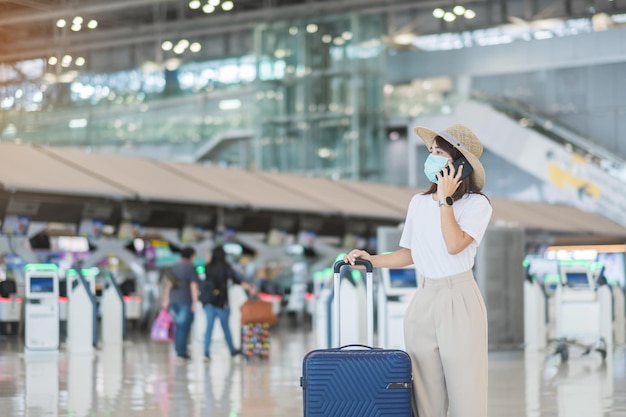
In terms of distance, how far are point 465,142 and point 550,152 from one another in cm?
2981

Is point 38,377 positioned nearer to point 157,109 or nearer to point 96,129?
point 96,129

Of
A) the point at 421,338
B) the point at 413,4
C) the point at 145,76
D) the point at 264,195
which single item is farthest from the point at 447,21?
the point at 421,338

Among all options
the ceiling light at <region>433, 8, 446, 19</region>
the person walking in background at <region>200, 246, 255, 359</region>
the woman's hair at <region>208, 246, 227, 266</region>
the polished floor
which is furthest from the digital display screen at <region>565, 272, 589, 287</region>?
the ceiling light at <region>433, 8, 446, 19</region>

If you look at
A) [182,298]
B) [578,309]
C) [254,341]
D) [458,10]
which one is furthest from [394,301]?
[458,10]

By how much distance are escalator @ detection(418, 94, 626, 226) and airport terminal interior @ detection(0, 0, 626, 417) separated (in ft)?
0.21

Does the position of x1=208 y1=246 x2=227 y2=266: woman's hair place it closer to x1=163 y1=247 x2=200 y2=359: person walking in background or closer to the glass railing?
x1=163 y1=247 x2=200 y2=359: person walking in background

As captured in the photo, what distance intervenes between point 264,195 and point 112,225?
3.11 meters

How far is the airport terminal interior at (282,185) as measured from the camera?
13562 mm

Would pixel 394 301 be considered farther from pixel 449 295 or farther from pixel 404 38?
pixel 404 38

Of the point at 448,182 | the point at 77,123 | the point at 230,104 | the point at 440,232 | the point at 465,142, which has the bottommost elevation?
the point at 440,232

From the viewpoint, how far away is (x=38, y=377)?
39.4 ft

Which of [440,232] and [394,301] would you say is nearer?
[440,232]

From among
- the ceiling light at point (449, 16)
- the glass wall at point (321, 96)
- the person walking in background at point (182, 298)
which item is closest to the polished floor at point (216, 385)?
the person walking in background at point (182, 298)

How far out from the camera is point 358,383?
→ 4277 mm
